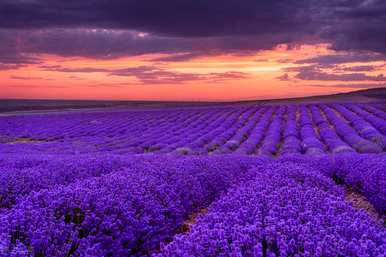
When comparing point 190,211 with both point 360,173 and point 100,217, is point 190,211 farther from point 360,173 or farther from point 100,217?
point 360,173

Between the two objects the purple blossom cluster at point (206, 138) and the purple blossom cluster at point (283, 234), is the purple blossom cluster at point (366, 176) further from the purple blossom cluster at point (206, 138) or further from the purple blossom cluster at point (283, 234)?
the purple blossom cluster at point (206, 138)

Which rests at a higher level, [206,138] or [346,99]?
[346,99]

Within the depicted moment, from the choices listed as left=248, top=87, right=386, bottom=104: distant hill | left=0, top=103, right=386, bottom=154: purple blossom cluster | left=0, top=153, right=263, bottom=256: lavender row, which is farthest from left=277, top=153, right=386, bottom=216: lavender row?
left=248, top=87, right=386, bottom=104: distant hill

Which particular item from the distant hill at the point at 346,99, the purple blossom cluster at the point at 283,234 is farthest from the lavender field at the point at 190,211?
the distant hill at the point at 346,99

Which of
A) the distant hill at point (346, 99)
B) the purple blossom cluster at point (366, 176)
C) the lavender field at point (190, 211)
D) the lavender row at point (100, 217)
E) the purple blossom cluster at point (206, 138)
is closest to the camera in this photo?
the lavender field at point (190, 211)

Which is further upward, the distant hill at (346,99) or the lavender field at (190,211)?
the distant hill at (346,99)

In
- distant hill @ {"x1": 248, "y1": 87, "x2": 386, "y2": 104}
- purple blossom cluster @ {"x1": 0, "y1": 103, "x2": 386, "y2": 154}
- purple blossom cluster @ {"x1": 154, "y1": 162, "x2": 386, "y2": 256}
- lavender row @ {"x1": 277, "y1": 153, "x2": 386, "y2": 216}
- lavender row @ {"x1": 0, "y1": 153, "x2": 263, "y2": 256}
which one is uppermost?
distant hill @ {"x1": 248, "y1": 87, "x2": 386, "y2": 104}

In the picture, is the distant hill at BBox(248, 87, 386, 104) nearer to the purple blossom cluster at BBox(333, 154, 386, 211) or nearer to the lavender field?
the purple blossom cluster at BBox(333, 154, 386, 211)

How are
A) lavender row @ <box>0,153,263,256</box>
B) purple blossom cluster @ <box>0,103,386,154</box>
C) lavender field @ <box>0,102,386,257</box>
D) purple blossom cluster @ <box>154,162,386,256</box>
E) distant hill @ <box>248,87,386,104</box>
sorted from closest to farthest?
purple blossom cluster @ <box>154,162,386,256</box>, lavender field @ <box>0,102,386,257</box>, lavender row @ <box>0,153,263,256</box>, purple blossom cluster @ <box>0,103,386,154</box>, distant hill @ <box>248,87,386,104</box>

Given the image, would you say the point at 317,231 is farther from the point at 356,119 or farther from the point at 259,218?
the point at 356,119

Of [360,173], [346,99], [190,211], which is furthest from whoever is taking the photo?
[346,99]

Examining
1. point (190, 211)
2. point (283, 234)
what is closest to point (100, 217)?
point (283, 234)

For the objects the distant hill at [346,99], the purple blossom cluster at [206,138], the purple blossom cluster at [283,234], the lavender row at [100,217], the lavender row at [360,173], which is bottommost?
the purple blossom cluster at [206,138]

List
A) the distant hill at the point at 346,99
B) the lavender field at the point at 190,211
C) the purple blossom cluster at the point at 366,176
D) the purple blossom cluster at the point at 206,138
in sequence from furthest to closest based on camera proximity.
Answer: the distant hill at the point at 346,99 < the purple blossom cluster at the point at 206,138 < the purple blossom cluster at the point at 366,176 < the lavender field at the point at 190,211
